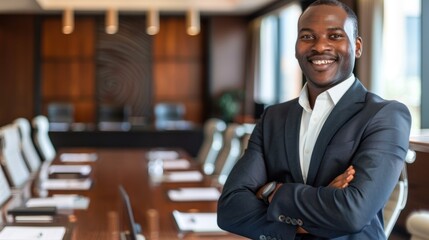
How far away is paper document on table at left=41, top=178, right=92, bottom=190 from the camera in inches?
150

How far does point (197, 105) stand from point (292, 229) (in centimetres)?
1060

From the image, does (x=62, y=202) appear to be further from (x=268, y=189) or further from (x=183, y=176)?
(x=268, y=189)

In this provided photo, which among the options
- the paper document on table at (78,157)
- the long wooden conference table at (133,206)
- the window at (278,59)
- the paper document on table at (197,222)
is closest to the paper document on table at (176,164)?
the long wooden conference table at (133,206)

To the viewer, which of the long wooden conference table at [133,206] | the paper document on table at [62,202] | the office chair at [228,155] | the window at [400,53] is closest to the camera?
Answer: the long wooden conference table at [133,206]

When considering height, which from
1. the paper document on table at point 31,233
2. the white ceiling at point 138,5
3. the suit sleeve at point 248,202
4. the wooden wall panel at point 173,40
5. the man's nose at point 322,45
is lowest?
the paper document on table at point 31,233

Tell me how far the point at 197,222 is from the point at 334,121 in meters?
1.34

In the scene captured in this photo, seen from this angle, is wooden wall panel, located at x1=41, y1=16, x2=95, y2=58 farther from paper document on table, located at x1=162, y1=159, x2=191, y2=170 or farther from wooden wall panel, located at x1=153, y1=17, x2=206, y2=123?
paper document on table, located at x1=162, y1=159, x2=191, y2=170

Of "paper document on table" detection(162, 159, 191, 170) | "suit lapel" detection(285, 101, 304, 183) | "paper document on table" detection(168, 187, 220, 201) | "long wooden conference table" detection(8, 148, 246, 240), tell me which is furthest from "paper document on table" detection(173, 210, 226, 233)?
"paper document on table" detection(162, 159, 191, 170)

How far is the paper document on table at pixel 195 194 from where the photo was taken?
343cm

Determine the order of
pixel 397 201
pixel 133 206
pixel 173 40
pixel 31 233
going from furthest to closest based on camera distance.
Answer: pixel 173 40 → pixel 133 206 → pixel 31 233 → pixel 397 201

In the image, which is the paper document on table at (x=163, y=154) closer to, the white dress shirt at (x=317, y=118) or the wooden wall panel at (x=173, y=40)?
the white dress shirt at (x=317, y=118)

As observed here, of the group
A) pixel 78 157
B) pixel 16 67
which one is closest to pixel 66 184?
pixel 78 157

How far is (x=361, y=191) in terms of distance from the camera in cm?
140

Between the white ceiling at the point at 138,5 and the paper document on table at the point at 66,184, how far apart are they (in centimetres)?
658
